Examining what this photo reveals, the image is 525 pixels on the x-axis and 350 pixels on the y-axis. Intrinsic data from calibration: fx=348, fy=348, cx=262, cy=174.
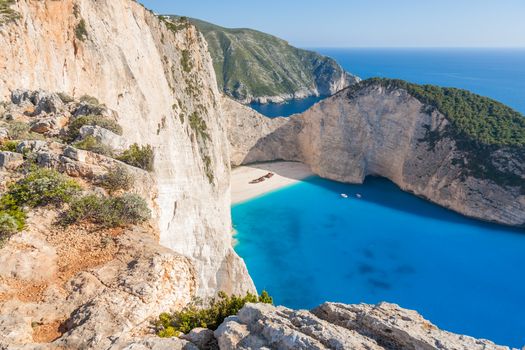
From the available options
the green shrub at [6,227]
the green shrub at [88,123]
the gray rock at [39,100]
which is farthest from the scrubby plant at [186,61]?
the green shrub at [6,227]

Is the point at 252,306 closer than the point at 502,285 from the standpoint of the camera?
Yes

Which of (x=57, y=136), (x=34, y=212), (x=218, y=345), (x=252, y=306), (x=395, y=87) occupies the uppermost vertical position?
(x=395, y=87)

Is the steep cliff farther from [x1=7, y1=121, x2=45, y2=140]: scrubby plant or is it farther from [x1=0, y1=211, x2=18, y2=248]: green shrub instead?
[x1=0, y1=211, x2=18, y2=248]: green shrub

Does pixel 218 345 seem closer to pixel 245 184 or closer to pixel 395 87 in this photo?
pixel 245 184

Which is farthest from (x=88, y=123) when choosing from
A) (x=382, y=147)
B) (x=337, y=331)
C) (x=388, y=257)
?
(x=382, y=147)

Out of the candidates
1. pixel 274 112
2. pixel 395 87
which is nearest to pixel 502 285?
pixel 395 87

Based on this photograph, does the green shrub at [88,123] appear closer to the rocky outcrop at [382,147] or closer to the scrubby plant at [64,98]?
the scrubby plant at [64,98]
